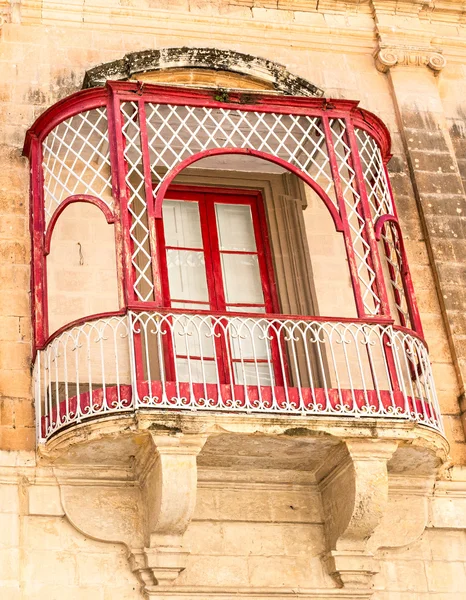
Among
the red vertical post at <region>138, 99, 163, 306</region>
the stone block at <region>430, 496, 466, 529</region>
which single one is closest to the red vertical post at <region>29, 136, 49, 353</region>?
the red vertical post at <region>138, 99, 163, 306</region>

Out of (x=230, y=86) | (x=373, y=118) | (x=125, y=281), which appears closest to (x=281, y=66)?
(x=230, y=86)

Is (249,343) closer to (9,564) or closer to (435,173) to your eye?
(435,173)

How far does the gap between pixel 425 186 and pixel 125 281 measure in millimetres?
3039

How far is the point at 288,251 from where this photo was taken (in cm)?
920

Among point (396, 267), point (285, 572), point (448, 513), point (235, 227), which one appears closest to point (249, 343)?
point (235, 227)

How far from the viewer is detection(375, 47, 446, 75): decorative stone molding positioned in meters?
10.3

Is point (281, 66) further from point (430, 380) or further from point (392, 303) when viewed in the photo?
point (430, 380)

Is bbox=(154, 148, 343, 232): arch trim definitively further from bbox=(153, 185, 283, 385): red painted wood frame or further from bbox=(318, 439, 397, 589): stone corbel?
bbox=(318, 439, 397, 589): stone corbel

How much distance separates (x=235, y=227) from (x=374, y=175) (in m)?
1.16

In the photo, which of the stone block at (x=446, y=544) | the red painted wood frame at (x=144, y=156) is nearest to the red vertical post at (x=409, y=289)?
the red painted wood frame at (x=144, y=156)

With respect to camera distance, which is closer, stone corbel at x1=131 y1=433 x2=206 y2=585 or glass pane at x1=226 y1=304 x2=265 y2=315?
stone corbel at x1=131 y1=433 x2=206 y2=585

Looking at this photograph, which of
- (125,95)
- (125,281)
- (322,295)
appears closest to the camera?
(125,281)

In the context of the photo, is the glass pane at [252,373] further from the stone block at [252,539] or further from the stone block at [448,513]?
the stone block at [448,513]

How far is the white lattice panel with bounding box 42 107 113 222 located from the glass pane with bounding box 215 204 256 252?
0.91 metres
